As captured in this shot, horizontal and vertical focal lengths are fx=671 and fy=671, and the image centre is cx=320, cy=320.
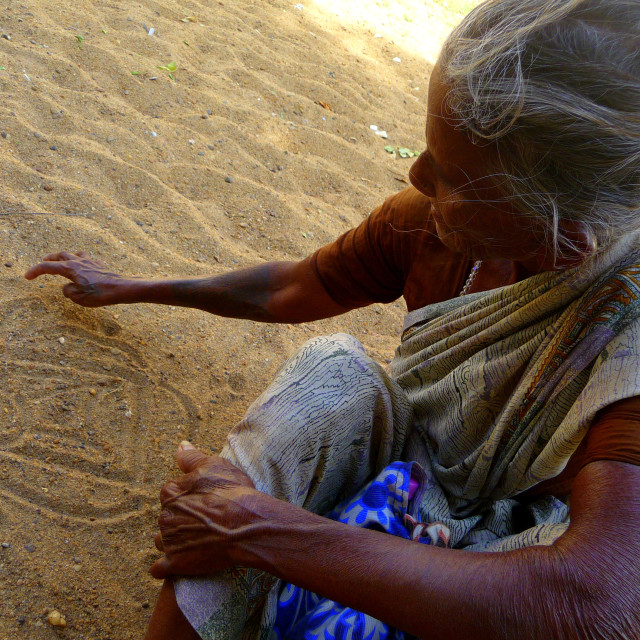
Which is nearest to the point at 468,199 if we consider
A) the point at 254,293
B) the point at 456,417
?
the point at 456,417

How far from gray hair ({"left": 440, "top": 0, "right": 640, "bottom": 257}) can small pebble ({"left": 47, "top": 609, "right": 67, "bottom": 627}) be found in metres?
1.38

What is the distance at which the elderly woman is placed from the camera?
1.08 meters

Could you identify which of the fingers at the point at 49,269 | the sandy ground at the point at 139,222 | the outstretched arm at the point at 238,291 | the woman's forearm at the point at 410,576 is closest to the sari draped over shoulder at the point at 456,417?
the woman's forearm at the point at 410,576

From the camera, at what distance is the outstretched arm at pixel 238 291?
6.70 ft

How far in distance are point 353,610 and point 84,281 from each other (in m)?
1.39

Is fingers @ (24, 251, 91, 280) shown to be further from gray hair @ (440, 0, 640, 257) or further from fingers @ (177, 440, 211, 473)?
gray hair @ (440, 0, 640, 257)

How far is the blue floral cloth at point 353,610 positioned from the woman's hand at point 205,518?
216 millimetres

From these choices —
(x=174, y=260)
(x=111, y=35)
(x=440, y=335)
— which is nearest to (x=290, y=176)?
(x=174, y=260)

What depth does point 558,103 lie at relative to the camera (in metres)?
1.11

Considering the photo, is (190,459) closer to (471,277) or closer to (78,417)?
(78,417)

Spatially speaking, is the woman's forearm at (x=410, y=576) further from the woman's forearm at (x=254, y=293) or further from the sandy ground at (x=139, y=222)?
the woman's forearm at (x=254, y=293)

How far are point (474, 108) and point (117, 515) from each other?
1.38m

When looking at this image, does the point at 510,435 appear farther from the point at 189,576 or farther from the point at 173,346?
the point at 173,346

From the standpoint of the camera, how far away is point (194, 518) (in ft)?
4.32
